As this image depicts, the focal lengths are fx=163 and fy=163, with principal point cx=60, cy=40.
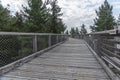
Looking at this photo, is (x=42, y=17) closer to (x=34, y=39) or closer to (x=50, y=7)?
(x=50, y=7)

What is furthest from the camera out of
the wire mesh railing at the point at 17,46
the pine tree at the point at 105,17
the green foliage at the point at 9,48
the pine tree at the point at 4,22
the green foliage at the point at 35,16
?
the pine tree at the point at 105,17

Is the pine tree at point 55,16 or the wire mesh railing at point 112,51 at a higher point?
the pine tree at point 55,16

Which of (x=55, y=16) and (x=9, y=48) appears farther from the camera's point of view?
(x=55, y=16)

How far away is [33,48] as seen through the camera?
6836 millimetres

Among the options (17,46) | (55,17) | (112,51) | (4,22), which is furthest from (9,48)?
(55,17)

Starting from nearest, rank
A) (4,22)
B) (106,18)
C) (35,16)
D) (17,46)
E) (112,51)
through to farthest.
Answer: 1. (112,51)
2. (17,46)
3. (4,22)
4. (35,16)
5. (106,18)

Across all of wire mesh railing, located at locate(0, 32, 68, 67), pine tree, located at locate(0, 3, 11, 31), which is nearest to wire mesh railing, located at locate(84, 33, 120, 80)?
wire mesh railing, located at locate(0, 32, 68, 67)

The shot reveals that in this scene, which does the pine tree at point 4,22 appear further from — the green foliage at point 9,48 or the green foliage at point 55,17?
the green foliage at point 9,48

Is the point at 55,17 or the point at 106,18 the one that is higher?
the point at 106,18

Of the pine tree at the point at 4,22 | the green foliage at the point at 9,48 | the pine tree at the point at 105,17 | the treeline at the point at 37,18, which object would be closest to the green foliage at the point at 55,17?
the treeline at the point at 37,18

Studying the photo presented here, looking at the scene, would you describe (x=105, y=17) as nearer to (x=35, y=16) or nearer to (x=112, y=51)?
(x=35, y=16)

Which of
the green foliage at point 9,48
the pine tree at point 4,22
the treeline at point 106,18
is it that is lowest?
the green foliage at point 9,48

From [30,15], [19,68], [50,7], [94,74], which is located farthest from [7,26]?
[94,74]

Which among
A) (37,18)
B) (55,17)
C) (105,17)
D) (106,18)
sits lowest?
(37,18)
